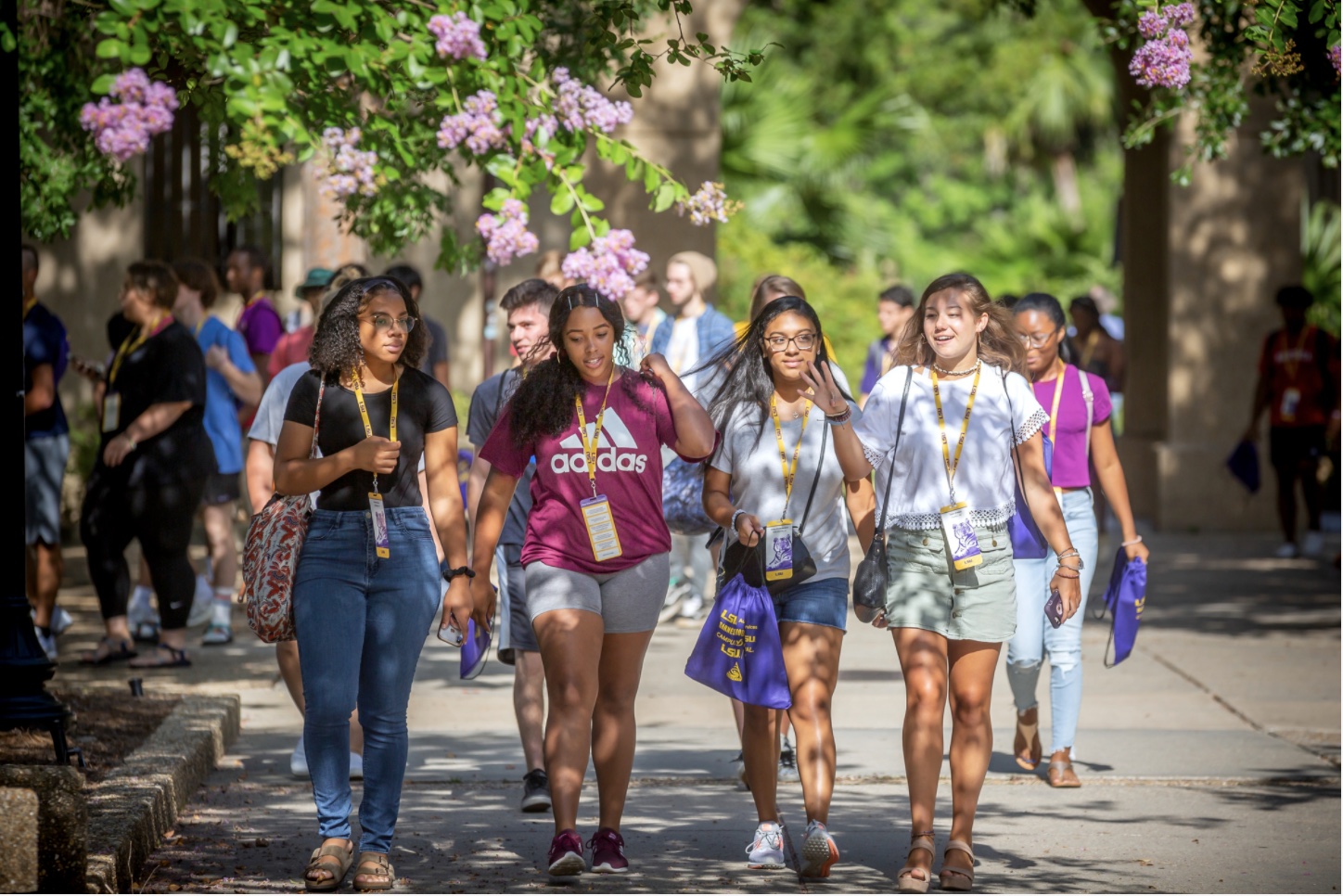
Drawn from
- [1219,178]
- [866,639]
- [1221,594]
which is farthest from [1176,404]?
[866,639]

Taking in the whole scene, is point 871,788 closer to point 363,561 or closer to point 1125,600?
point 1125,600

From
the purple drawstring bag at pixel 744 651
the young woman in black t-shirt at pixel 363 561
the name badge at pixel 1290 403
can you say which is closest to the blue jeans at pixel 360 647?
the young woman in black t-shirt at pixel 363 561

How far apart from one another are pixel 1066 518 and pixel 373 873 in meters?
3.33

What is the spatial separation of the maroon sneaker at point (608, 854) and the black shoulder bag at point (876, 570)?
Result: 3.51ft

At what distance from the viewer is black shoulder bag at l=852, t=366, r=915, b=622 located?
5582 millimetres

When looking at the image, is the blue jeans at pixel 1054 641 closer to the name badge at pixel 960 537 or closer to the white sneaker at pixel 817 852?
the name badge at pixel 960 537

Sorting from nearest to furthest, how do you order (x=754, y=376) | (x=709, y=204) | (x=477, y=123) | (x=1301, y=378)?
1. (x=477, y=123)
2. (x=754, y=376)
3. (x=709, y=204)
4. (x=1301, y=378)

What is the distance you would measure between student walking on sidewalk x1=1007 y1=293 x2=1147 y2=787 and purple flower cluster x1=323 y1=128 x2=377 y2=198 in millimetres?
2689

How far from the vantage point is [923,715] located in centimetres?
550

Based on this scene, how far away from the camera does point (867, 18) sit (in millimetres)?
32562

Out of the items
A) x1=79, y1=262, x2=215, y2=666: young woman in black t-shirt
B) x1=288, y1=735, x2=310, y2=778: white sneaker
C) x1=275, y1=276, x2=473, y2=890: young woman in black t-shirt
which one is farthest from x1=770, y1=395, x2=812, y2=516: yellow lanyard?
x1=79, y1=262, x2=215, y2=666: young woman in black t-shirt

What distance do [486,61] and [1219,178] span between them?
1183cm

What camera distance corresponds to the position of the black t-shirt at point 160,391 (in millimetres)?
8773

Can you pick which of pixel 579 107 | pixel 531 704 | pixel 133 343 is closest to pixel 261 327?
pixel 133 343
